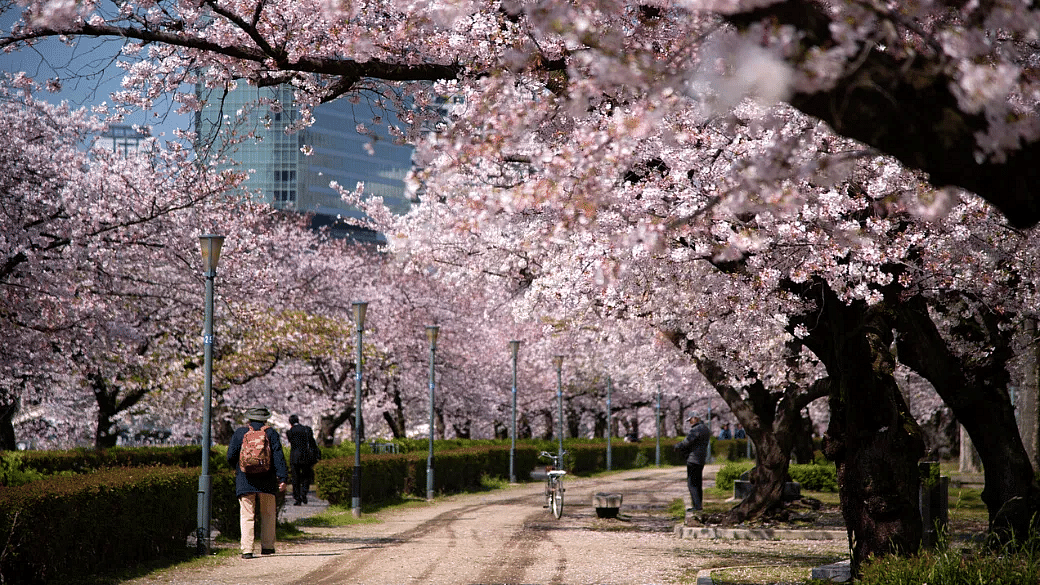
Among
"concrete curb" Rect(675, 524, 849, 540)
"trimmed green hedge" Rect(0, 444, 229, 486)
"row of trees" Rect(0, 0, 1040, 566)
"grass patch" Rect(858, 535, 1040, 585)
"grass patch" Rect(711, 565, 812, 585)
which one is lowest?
"concrete curb" Rect(675, 524, 849, 540)

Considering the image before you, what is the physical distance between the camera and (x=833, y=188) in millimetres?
9055

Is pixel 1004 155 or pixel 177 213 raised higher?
pixel 177 213

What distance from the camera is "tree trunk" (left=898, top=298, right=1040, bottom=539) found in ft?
41.2

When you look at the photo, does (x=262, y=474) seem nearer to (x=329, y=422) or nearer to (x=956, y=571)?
(x=956, y=571)

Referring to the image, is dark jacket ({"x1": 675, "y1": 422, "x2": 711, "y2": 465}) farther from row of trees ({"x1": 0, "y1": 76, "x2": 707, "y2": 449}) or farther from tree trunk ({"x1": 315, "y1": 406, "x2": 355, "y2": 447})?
tree trunk ({"x1": 315, "y1": 406, "x2": 355, "y2": 447})

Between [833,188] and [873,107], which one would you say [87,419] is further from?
[873,107]

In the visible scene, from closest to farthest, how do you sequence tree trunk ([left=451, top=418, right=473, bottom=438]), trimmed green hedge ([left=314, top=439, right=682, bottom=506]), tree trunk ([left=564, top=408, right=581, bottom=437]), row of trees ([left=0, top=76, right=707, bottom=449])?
row of trees ([left=0, top=76, right=707, bottom=449]) < trimmed green hedge ([left=314, top=439, right=682, bottom=506]) < tree trunk ([left=451, top=418, right=473, bottom=438]) < tree trunk ([left=564, top=408, right=581, bottom=437])

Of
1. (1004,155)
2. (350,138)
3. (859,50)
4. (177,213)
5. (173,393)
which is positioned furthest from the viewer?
(350,138)

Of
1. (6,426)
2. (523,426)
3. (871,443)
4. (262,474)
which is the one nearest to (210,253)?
(262,474)

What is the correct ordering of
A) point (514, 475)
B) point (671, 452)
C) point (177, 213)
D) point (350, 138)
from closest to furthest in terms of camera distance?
point (177, 213) < point (514, 475) < point (671, 452) < point (350, 138)

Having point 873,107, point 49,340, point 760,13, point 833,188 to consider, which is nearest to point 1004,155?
point 873,107

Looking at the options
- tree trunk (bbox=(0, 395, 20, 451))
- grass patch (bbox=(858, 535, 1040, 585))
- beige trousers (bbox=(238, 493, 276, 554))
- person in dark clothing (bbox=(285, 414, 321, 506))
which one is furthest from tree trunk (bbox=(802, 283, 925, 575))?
tree trunk (bbox=(0, 395, 20, 451))

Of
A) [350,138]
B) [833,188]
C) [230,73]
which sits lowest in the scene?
[833,188]

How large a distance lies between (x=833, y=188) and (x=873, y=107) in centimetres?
560
